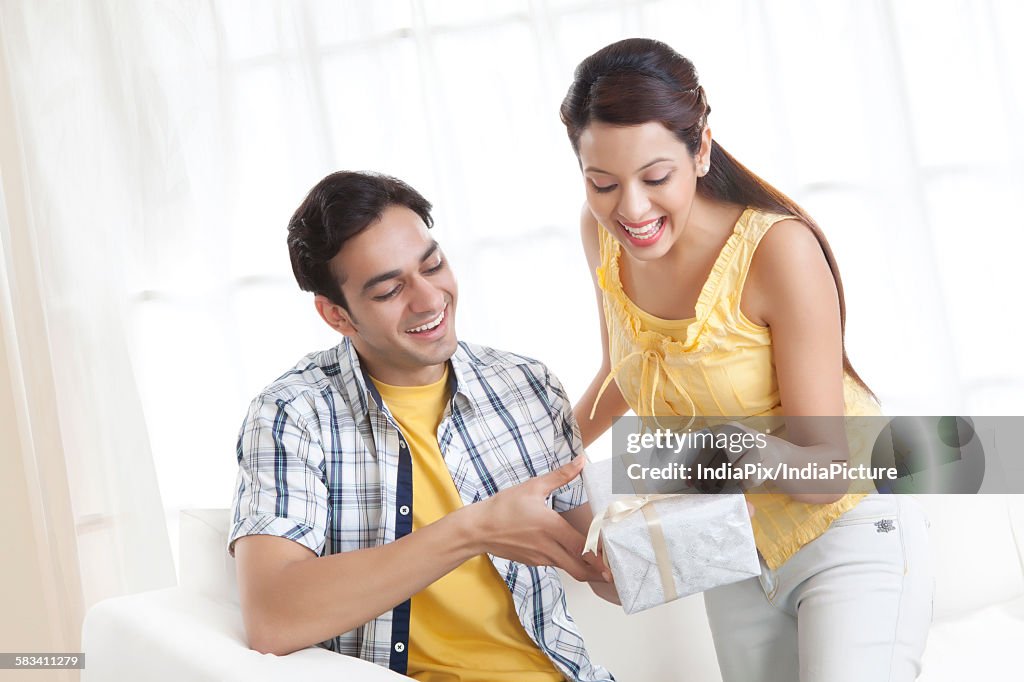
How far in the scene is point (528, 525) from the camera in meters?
1.18

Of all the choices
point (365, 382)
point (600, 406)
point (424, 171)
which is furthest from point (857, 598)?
point (424, 171)

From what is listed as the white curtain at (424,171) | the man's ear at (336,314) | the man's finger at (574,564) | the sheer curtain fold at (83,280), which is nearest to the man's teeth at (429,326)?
the man's ear at (336,314)

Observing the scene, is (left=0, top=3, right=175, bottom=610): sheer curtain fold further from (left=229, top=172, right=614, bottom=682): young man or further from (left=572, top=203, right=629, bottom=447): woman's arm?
(left=572, top=203, right=629, bottom=447): woman's arm

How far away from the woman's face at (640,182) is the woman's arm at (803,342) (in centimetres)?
12

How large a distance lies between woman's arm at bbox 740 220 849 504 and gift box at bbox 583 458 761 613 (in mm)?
119

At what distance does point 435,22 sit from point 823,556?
1.41 m

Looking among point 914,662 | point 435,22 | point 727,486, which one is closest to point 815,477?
point 727,486

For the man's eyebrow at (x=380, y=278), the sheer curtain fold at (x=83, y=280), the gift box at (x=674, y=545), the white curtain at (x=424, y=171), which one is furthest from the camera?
the sheer curtain fold at (x=83, y=280)

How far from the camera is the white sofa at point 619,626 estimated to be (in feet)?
3.84

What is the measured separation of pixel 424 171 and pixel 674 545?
1243mm

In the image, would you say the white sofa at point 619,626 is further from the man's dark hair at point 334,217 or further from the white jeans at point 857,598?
the man's dark hair at point 334,217

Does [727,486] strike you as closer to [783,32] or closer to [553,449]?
[553,449]

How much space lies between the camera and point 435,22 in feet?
6.65

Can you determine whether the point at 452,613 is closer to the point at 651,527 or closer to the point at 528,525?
the point at 528,525
